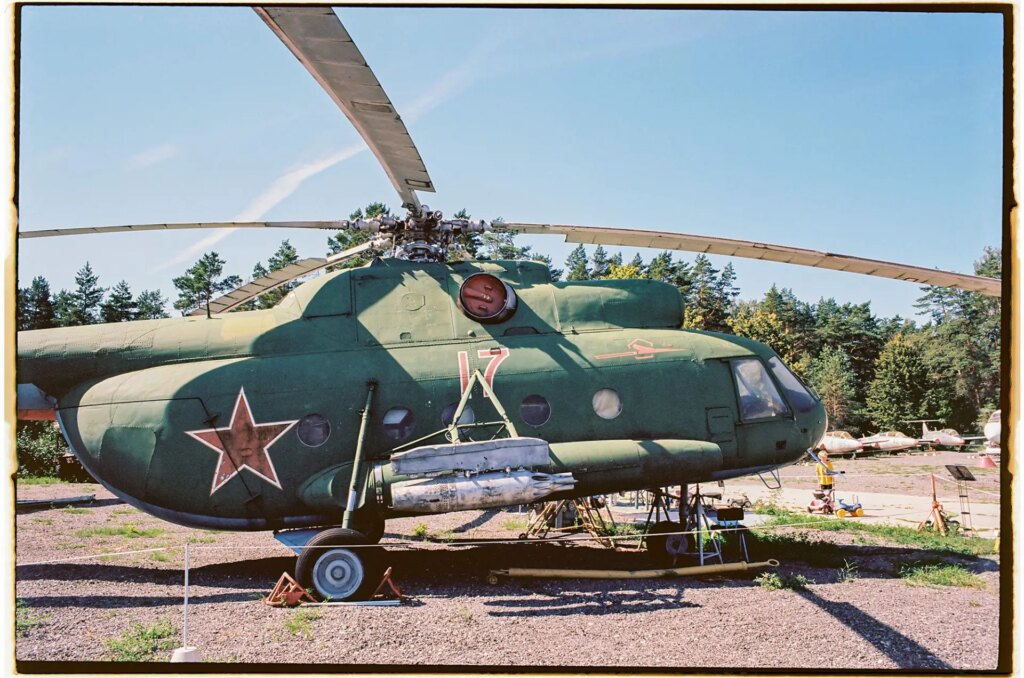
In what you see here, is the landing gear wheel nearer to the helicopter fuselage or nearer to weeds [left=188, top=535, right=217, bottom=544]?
the helicopter fuselage

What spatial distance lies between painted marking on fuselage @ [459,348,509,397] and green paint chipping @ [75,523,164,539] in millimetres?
7306

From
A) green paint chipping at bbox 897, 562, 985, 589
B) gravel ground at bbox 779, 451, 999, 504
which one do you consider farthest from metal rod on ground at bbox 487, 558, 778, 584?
gravel ground at bbox 779, 451, 999, 504

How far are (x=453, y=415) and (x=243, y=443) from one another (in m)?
2.54

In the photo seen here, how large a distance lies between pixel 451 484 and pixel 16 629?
4171mm

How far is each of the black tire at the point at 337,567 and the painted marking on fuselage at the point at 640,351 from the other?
3717 millimetres

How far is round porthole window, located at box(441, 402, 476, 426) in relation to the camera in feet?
27.0

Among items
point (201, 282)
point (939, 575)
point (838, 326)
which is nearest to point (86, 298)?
point (201, 282)

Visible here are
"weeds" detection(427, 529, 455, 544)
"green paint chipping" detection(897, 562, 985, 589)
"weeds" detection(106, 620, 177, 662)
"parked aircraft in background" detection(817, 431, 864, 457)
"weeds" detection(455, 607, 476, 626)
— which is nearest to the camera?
"weeds" detection(106, 620, 177, 662)

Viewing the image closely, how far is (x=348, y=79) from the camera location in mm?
5262

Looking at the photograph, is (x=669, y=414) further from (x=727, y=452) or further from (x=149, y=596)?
(x=149, y=596)

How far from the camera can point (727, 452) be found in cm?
864

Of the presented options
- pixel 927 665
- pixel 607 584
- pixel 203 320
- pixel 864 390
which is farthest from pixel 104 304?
pixel 864 390

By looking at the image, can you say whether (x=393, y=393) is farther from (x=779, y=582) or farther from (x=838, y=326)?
(x=838, y=326)

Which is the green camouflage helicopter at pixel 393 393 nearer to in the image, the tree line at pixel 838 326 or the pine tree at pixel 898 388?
the tree line at pixel 838 326
